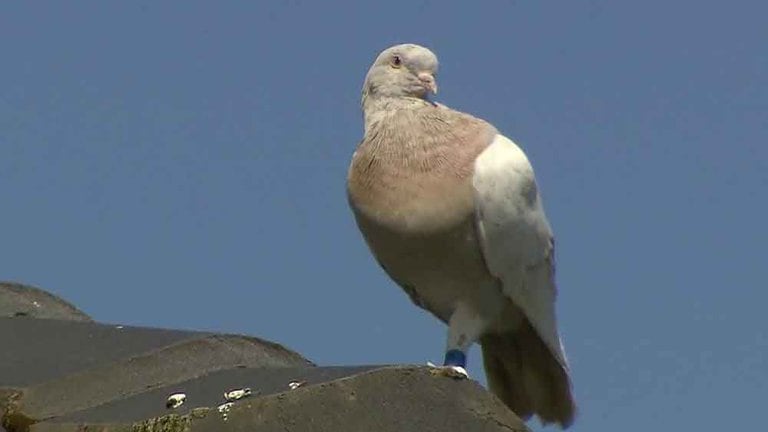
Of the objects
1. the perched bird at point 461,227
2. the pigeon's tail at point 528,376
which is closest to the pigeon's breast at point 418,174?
the perched bird at point 461,227

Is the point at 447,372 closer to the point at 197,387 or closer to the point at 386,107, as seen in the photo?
the point at 197,387

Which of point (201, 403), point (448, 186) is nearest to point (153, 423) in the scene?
point (201, 403)

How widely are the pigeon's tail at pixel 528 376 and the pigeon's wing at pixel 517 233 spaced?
0.11 meters

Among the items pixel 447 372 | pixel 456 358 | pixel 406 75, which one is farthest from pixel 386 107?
pixel 447 372

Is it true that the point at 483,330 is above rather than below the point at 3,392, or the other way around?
below

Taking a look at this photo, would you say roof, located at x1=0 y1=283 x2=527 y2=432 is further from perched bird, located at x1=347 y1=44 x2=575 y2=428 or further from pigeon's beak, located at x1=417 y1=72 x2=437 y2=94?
pigeon's beak, located at x1=417 y1=72 x2=437 y2=94

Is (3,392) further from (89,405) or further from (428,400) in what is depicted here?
(428,400)

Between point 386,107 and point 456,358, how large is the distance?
A: 1.30 m

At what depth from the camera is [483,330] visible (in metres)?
6.59

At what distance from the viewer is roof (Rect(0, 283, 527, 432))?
12.4ft

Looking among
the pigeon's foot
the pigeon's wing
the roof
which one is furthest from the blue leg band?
the pigeon's foot

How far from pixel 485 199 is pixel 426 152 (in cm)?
32

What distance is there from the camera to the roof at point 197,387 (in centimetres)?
379

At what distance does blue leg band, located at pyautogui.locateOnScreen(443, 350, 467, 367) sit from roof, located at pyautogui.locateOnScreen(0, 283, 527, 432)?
67cm
